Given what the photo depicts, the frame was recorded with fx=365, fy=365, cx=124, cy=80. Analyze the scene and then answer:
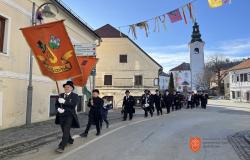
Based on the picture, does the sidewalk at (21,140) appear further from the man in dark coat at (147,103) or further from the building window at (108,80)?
the building window at (108,80)

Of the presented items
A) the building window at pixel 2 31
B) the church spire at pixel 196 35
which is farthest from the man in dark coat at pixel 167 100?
the church spire at pixel 196 35

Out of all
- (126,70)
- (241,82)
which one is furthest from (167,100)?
(241,82)

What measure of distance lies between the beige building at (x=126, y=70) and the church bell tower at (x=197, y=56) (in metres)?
57.1

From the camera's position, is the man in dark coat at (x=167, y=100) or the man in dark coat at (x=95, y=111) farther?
the man in dark coat at (x=167, y=100)

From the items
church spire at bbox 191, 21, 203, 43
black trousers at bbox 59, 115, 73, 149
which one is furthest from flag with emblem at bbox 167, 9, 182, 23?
church spire at bbox 191, 21, 203, 43

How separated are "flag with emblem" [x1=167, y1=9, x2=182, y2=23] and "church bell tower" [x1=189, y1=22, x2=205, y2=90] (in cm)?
8269

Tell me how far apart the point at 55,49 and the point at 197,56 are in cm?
9739

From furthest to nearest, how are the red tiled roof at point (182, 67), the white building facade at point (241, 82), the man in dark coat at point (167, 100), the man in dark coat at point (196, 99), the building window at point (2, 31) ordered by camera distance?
the red tiled roof at point (182, 67), the white building facade at point (241, 82), the man in dark coat at point (196, 99), the man in dark coat at point (167, 100), the building window at point (2, 31)

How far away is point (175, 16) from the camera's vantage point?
19.6 m

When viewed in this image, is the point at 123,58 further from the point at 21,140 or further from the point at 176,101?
the point at 21,140

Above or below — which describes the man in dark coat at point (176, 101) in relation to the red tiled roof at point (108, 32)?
below

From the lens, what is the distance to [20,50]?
15.8 meters

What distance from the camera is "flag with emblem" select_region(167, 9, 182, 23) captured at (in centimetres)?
1950

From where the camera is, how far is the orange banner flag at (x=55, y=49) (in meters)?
9.90
